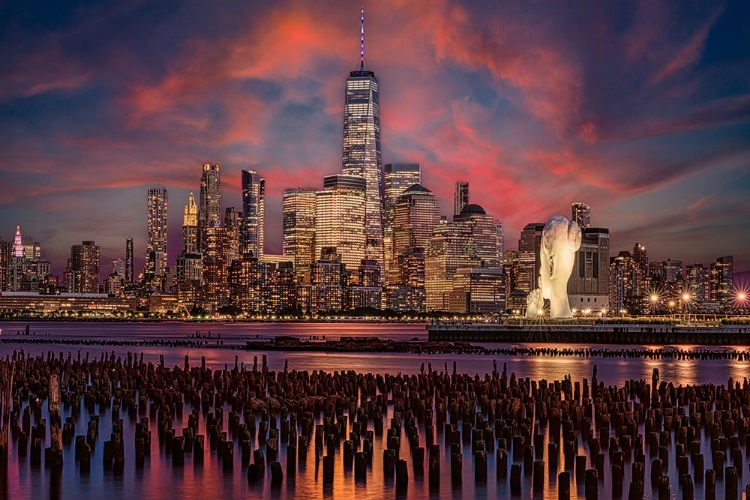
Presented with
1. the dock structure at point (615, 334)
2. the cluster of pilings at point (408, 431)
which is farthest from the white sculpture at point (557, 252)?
the cluster of pilings at point (408, 431)

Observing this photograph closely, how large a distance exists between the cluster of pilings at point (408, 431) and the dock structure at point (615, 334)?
218ft

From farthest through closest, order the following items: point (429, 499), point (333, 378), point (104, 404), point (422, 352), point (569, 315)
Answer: point (569, 315), point (422, 352), point (333, 378), point (104, 404), point (429, 499)

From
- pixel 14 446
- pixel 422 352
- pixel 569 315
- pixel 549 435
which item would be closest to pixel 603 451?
pixel 549 435

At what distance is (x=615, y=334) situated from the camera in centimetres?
11512

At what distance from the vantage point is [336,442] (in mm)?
31594

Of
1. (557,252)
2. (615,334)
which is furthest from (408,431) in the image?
(615,334)

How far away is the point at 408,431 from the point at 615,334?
84.8 meters

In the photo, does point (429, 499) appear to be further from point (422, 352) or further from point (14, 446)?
point (422, 352)

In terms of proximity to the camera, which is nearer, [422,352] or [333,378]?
[333,378]

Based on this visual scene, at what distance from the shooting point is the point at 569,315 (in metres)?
122

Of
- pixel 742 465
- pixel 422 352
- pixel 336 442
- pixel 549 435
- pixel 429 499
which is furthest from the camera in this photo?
pixel 422 352

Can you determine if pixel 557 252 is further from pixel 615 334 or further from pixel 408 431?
pixel 408 431

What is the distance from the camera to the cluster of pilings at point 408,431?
89.0 feet

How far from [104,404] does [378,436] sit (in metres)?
15.4
